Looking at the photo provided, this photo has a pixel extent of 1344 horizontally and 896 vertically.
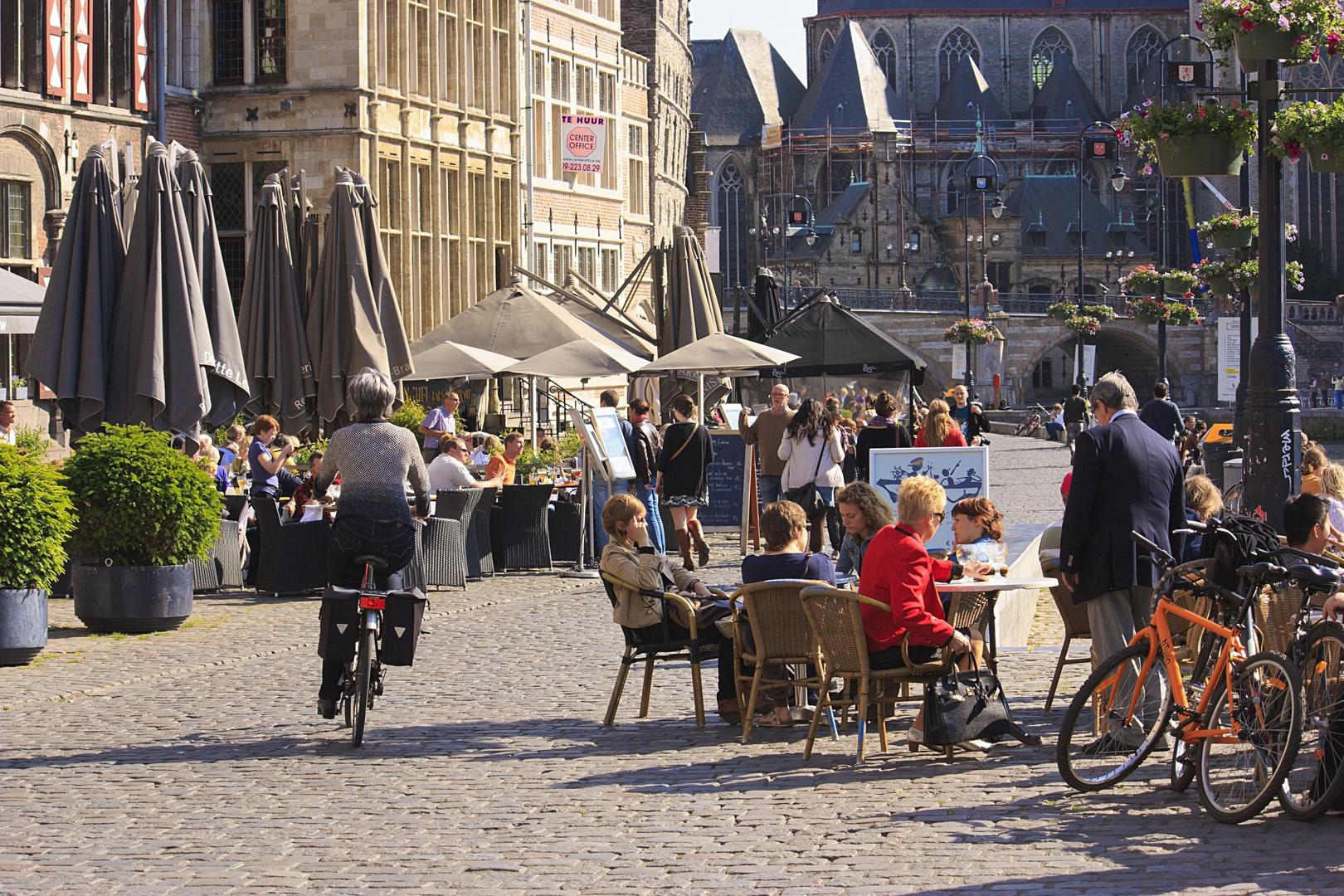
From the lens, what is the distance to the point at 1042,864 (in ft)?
19.2

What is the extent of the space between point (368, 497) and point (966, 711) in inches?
110

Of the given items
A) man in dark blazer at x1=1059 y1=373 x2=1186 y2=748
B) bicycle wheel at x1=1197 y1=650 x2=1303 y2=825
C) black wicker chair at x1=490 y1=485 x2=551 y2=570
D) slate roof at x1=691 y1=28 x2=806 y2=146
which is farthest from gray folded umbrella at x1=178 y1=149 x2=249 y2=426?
slate roof at x1=691 y1=28 x2=806 y2=146

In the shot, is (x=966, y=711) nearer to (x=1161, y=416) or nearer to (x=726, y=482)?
(x=1161, y=416)

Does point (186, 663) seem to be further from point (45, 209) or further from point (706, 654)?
point (45, 209)

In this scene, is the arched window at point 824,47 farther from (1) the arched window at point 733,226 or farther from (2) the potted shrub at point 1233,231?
(2) the potted shrub at point 1233,231

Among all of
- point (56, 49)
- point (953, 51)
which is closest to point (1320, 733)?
point (56, 49)

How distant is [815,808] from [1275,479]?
3988 mm

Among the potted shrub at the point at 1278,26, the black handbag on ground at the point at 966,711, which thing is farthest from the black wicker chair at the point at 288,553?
the potted shrub at the point at 1278,26

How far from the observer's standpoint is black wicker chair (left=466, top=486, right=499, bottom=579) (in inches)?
587

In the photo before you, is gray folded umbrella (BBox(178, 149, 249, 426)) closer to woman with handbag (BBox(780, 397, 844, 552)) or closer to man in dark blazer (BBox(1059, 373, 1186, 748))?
woman with handbag (BBox(780, 397, 844, 552))

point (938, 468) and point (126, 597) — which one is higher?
A: point (938, 468)

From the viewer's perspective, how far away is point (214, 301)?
14.0m

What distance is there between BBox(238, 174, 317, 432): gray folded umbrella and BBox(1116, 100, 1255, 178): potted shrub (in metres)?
7.98

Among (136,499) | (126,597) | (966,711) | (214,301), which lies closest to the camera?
(966,711)
